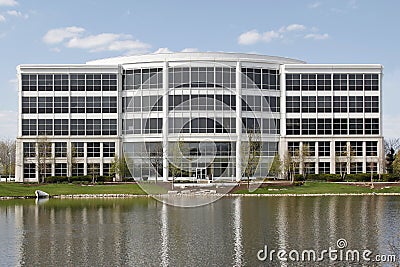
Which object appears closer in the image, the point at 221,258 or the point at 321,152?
the point at 221,258

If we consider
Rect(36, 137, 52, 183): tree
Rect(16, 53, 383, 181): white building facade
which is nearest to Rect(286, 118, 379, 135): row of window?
Rect(16, 53, 383, 181): white building facade

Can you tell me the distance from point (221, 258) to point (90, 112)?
63075 mm

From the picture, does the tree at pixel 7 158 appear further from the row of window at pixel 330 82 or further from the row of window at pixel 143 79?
the row of window at pixel 330 82

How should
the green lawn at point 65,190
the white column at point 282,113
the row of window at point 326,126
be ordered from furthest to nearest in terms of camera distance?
the row of window at point 326,126 → the white column at point 282,113 → the green lawn at point 65,190

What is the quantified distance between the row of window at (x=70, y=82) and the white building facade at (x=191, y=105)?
14 cm

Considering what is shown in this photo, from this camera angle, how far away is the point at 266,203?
167 ft

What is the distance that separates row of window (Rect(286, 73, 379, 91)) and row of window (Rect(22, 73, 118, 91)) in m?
25.6

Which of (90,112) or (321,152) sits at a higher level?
(90,112)

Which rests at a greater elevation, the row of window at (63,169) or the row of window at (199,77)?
the row of window at (199,77)

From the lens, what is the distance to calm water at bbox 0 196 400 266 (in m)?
26.3

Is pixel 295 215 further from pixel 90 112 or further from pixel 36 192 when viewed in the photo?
pixel 90 112

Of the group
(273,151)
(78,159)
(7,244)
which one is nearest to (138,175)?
(78,159)

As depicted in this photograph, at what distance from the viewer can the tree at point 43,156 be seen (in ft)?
270

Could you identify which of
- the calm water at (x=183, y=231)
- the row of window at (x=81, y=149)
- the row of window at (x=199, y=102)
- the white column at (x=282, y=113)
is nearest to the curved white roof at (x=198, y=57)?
the white column at (x=282, y=113)
